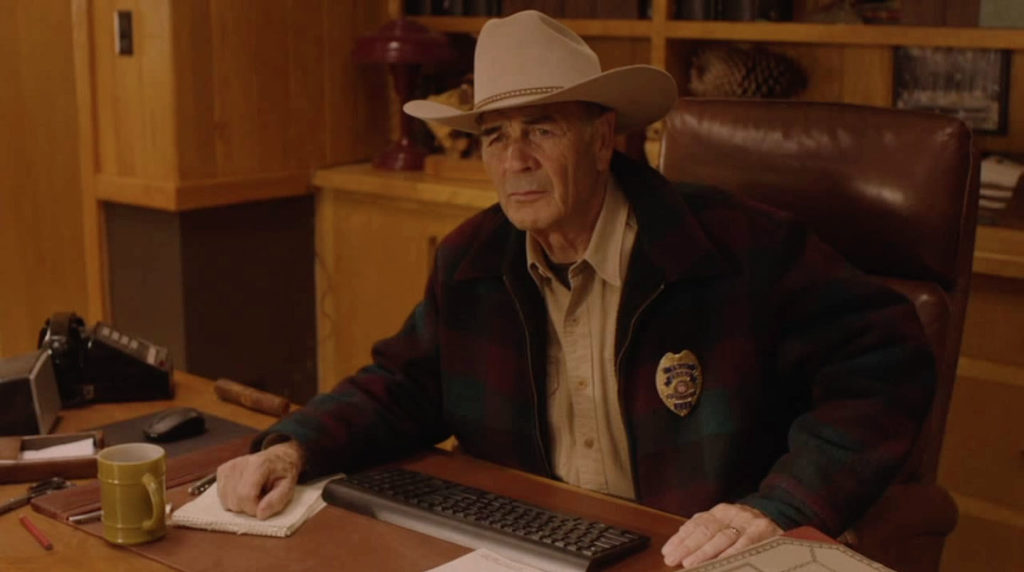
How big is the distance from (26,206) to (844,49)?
2192mm

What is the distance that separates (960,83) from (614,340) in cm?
149

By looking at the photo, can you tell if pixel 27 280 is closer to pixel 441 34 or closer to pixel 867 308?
pixel 441 34

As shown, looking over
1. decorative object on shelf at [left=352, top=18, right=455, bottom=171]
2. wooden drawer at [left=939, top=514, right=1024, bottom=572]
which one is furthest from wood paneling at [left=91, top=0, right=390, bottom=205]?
wooden drawer at [left=939, top=514, right=1024, bottom=572]

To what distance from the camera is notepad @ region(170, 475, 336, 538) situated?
1.44m

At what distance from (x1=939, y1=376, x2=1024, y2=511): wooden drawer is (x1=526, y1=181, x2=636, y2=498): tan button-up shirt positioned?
3.78 ft

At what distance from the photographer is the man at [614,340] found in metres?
1.62

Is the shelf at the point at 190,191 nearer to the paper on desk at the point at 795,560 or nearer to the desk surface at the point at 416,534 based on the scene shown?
the desk surface at the point at 416,534

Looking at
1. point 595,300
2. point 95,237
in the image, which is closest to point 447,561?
point 595,300

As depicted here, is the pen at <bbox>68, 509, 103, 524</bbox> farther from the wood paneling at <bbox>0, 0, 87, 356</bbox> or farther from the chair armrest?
the wood paneling at <bbox>0, 0, 87, 356</bbox>

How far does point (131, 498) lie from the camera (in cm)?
140

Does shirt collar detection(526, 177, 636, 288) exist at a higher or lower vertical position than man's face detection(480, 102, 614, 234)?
lower

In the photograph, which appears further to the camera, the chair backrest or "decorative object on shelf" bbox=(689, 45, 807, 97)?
"decorative object on shelf" bbox=(689, 45, 807, 97)

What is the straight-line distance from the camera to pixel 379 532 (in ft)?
4.70

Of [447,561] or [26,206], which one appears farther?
[26,206]
